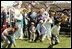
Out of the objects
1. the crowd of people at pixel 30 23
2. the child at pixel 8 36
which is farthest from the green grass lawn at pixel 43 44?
the child at pixel 8 36

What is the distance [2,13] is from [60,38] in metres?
1.92

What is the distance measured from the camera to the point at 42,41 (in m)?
7.51

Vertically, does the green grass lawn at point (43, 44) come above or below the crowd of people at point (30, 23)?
below

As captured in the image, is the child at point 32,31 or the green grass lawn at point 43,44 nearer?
the green grass lawn at point 43,44

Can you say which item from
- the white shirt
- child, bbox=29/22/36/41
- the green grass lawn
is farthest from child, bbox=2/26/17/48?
the white shirt

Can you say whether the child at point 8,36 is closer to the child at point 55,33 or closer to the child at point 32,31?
the child at point 32,31

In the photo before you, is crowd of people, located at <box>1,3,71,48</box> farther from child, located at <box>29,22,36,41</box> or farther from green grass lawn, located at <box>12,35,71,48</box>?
green grass lawn, located at <box>12,35,71,48</box>

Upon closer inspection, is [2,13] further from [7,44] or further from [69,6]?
[69,6]

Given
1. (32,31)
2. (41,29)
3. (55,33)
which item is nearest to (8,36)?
(32,31)

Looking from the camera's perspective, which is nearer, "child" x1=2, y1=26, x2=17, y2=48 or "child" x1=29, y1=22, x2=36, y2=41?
"child" x1=2, y1=26, x2=17, y2=48

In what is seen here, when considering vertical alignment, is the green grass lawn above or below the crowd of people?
below

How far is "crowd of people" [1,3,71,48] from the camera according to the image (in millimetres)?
7465

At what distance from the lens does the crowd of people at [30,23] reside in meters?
7.46

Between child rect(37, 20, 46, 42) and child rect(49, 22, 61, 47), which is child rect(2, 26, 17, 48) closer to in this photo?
child rect(37, 20, 46, 42)
